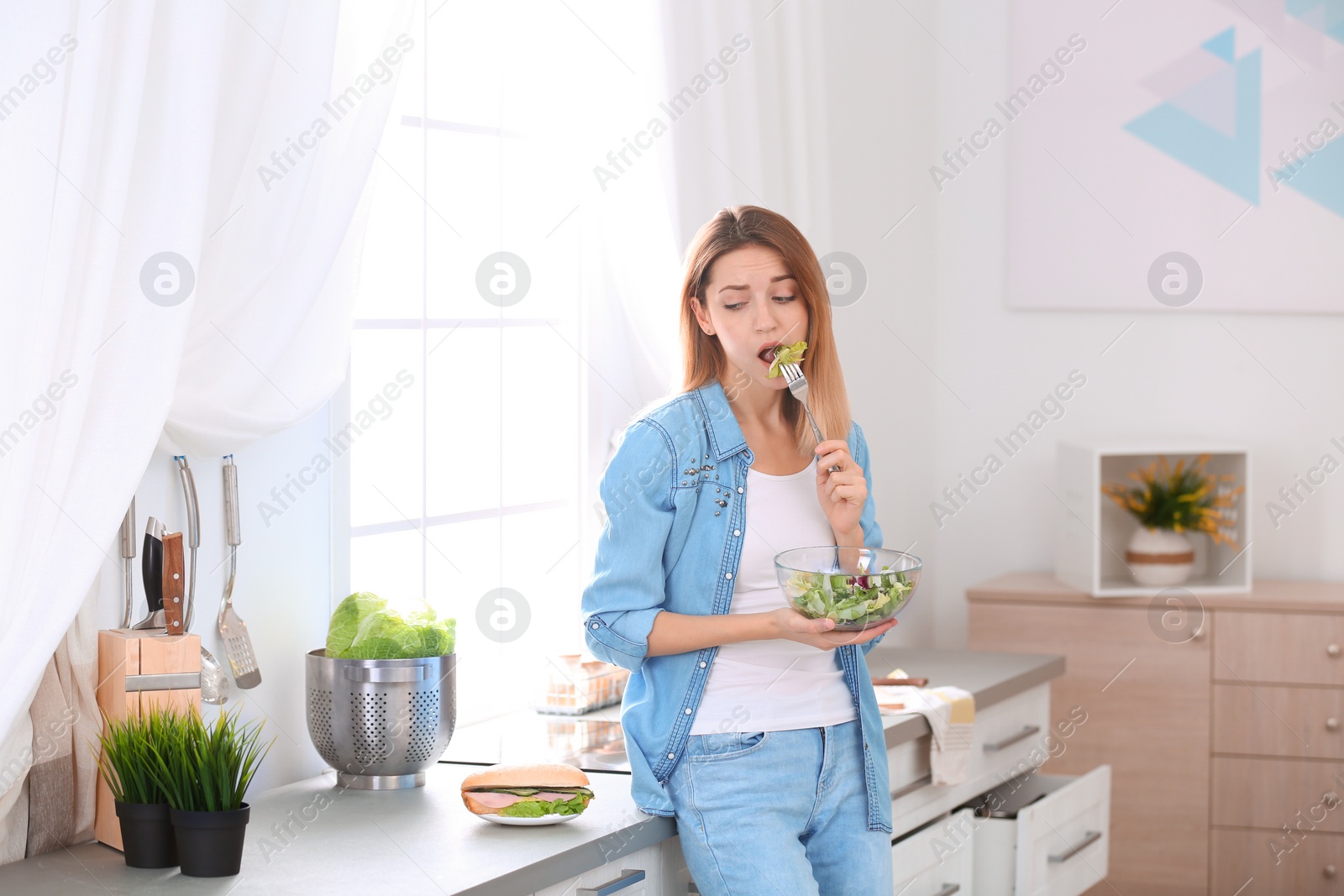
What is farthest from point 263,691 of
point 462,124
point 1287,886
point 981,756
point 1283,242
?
point 1283,242

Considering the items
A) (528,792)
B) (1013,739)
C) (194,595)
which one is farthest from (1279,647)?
(194,595)

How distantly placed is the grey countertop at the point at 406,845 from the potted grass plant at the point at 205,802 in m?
0.02

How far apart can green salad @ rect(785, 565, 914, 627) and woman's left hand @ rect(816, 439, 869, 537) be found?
0.13 m

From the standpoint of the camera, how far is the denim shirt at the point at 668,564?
174 cm

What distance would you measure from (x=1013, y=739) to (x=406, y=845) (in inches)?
56.4

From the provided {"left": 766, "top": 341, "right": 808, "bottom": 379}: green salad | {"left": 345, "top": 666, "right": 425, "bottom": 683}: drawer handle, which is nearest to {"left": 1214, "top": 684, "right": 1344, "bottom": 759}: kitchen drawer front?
{"left": 766, "top": 341, "right": 808, "bottom": 379}: green salad

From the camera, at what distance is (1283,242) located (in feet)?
11.7

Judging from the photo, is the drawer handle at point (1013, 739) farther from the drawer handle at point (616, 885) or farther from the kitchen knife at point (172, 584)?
the kitchen knife at point (172, 584)

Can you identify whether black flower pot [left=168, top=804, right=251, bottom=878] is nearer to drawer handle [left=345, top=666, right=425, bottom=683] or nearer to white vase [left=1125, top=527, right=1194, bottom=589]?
drawer handle [left=345, top=666, right=425, bottom=683]

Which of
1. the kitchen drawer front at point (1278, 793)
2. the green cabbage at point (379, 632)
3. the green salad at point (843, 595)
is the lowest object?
the kitchen drawer front at point (1278, 793)

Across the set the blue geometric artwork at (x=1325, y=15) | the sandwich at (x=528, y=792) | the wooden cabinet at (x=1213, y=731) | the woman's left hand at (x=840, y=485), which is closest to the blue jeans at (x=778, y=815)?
the sandwich at (x=528, y=792)

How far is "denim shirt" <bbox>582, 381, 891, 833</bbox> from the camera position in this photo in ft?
5.70

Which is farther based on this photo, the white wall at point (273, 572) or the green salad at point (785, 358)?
the white wall at point (273, 572)

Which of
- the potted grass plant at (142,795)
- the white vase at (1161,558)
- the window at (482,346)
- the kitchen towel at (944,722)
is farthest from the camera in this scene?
the white vase at (1161,558)
